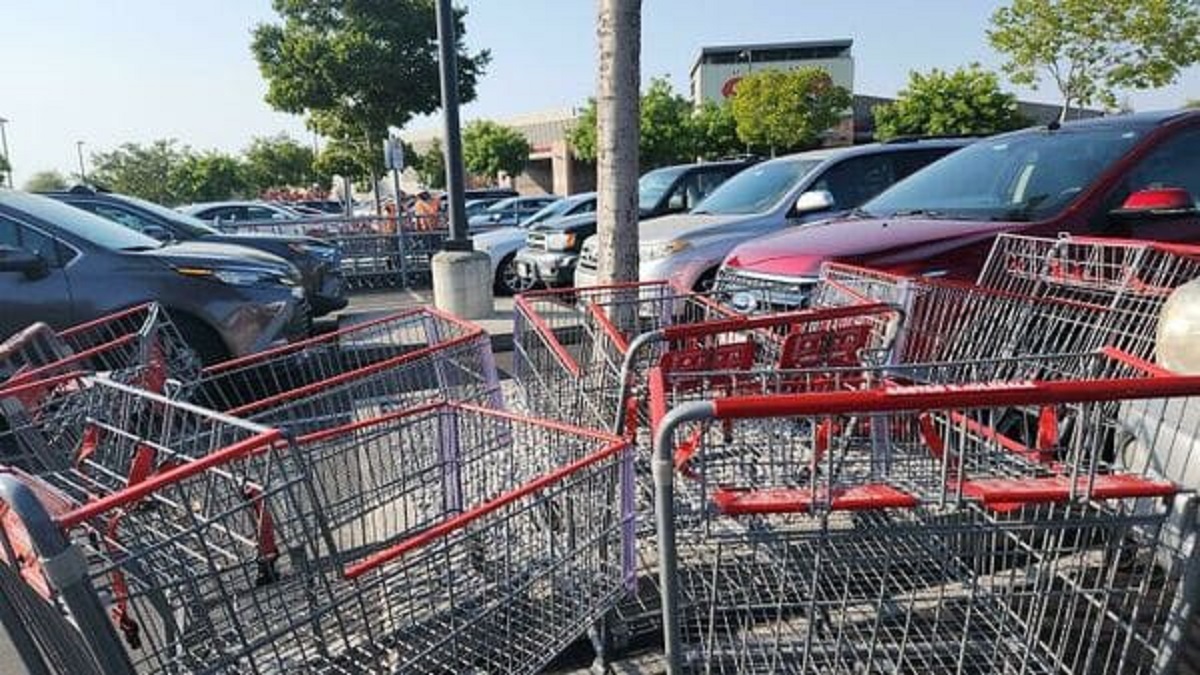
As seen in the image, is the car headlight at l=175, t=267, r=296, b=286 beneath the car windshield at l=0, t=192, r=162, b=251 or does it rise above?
beneath

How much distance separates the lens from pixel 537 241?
34.7ft

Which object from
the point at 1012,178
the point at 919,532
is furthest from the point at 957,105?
the point at 919,532

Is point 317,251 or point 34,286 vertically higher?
point 34,286

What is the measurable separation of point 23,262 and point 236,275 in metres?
1.28

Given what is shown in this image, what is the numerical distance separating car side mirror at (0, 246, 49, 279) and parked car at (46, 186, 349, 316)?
2998 mm

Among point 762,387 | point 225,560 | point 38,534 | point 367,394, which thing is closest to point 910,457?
point 762,387

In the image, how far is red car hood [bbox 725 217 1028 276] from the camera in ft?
14.6

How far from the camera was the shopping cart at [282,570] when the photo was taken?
5.04 ft

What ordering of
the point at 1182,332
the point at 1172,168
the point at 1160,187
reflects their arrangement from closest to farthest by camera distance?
the point at 1182,332 < the point at 1160,187 < the point at 1172,168

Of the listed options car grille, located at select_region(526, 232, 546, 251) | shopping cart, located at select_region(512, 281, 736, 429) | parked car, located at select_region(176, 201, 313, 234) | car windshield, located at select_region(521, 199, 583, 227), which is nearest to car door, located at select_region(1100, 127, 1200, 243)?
shopping cart, located at select_region(512, 281, 736, 429)

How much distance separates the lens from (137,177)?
5278 centimetres

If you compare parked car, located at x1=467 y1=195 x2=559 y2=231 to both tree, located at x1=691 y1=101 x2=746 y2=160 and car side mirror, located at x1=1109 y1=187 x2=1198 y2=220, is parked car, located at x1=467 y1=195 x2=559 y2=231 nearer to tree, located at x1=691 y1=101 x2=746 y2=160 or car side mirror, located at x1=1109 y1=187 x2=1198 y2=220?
car side mirror, located at x1=1109 y1=187 x2=1198 y2=220

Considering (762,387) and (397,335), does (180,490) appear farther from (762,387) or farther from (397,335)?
(397,335)

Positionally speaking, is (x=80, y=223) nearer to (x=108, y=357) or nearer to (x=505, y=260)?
(x=108, y=357)
